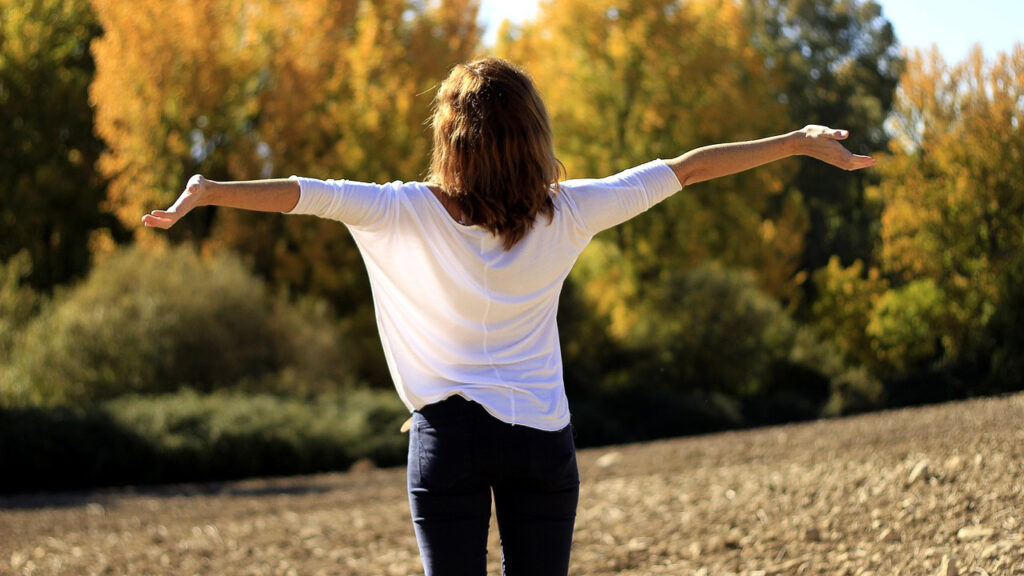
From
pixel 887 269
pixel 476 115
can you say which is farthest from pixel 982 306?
pixel 476 115

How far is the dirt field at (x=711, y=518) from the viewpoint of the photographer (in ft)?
17.7

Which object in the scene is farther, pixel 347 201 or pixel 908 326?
pixel 908 326

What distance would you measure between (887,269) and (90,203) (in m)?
15.6

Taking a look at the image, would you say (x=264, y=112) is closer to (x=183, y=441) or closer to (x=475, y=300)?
(x=183, y=441)

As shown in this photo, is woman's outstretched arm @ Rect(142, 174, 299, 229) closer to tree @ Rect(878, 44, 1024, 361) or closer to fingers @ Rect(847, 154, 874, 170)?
fingers @ Rect(847, 154, 874, 170)

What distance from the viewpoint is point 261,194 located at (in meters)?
2.38

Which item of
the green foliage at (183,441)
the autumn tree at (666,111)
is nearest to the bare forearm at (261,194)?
the green foliage at (183,441)

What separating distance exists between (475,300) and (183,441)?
463 inches

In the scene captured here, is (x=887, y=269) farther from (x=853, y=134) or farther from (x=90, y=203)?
(x=90, y=203)

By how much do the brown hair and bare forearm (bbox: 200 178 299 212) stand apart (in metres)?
0.33

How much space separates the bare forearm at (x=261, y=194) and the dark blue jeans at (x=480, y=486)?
526mm

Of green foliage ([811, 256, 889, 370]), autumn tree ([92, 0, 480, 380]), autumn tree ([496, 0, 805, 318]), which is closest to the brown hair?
autumn tree ([92, 0, 480, 380])

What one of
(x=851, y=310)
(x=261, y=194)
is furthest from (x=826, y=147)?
(x=851, y=310)

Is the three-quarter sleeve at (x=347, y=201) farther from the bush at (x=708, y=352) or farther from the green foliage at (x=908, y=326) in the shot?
the green foliage at (x=908, y=326)
